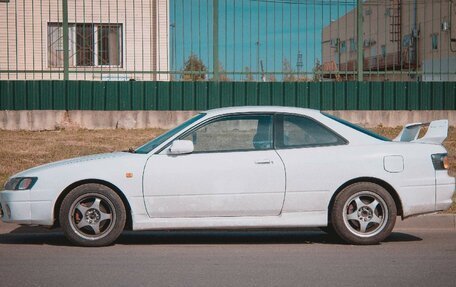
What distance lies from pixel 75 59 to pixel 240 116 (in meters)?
12.1

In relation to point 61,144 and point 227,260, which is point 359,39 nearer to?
point 61,144

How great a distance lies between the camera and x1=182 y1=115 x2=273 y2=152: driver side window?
8.84m

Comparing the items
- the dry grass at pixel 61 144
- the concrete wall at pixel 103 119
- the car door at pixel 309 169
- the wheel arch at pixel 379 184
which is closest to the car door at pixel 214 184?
the car door at pixel 309 169

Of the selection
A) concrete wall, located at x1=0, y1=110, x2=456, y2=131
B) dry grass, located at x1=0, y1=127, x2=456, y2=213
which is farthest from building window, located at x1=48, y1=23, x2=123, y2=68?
dry grass, located at x1=0, y1=127, x2=456, y2=213

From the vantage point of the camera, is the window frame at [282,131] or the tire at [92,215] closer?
the tire at [92,215]

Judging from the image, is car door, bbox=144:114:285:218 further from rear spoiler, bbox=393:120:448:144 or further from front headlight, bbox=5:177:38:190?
rear spoiler, bbox=393:120:448:144

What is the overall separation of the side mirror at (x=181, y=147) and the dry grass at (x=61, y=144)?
5419 mm

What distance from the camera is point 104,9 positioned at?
886 inches

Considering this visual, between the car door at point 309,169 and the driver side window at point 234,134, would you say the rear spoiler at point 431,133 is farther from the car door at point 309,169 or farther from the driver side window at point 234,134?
the driver side window at point 234,134

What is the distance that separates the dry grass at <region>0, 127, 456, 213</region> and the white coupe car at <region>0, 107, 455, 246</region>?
4.94 m

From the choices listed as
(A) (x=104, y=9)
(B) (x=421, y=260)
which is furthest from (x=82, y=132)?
(B) (x=421, y=260)

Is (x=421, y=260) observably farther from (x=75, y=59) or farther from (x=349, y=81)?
(x=75, y=59)

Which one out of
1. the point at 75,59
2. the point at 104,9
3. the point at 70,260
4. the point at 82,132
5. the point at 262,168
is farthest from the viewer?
the point at 104,9

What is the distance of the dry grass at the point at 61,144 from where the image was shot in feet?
47.0
